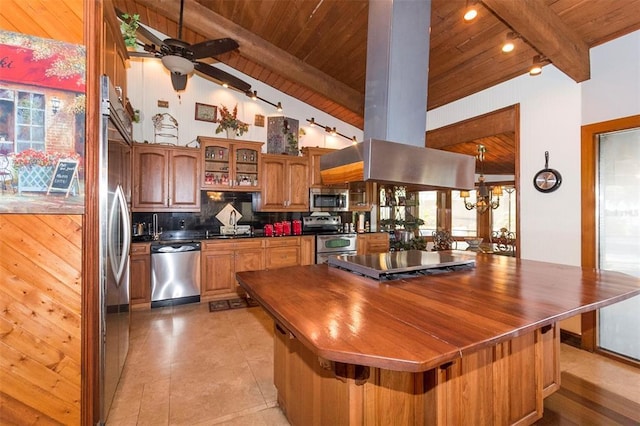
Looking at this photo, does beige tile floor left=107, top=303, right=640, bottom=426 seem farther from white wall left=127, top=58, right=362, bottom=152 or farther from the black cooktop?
white wall left=127, top=58, right=362, bottom=152

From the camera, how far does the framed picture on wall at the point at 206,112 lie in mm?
4797

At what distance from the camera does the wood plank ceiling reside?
8.23 feet

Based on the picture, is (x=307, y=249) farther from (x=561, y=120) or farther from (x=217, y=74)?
(x=561, y=120)

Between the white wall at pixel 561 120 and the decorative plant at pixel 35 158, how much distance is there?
4.25 metres

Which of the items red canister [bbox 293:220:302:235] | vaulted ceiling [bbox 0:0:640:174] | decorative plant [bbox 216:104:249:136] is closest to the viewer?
vaulted ceiling [bbox 0:0:640:174]

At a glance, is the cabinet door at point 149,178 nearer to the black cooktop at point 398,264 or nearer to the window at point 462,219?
the black cooktop at point 398,264

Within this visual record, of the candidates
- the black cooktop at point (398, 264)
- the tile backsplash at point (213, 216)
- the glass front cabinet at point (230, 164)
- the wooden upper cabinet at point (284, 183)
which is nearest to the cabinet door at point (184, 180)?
the glass front cabinet at point (230, 164)

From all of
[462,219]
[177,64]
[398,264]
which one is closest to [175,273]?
[177,64]

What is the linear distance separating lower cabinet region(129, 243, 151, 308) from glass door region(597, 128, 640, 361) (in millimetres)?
5130

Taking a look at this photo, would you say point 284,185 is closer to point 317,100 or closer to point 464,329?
point 317,100

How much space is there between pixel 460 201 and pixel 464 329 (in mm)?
8998

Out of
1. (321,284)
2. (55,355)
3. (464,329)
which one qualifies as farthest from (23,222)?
(464,329)

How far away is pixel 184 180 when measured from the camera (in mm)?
4340

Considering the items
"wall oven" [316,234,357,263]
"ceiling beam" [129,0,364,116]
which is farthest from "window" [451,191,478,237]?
"ceiling beam" [129,0,364,116]
